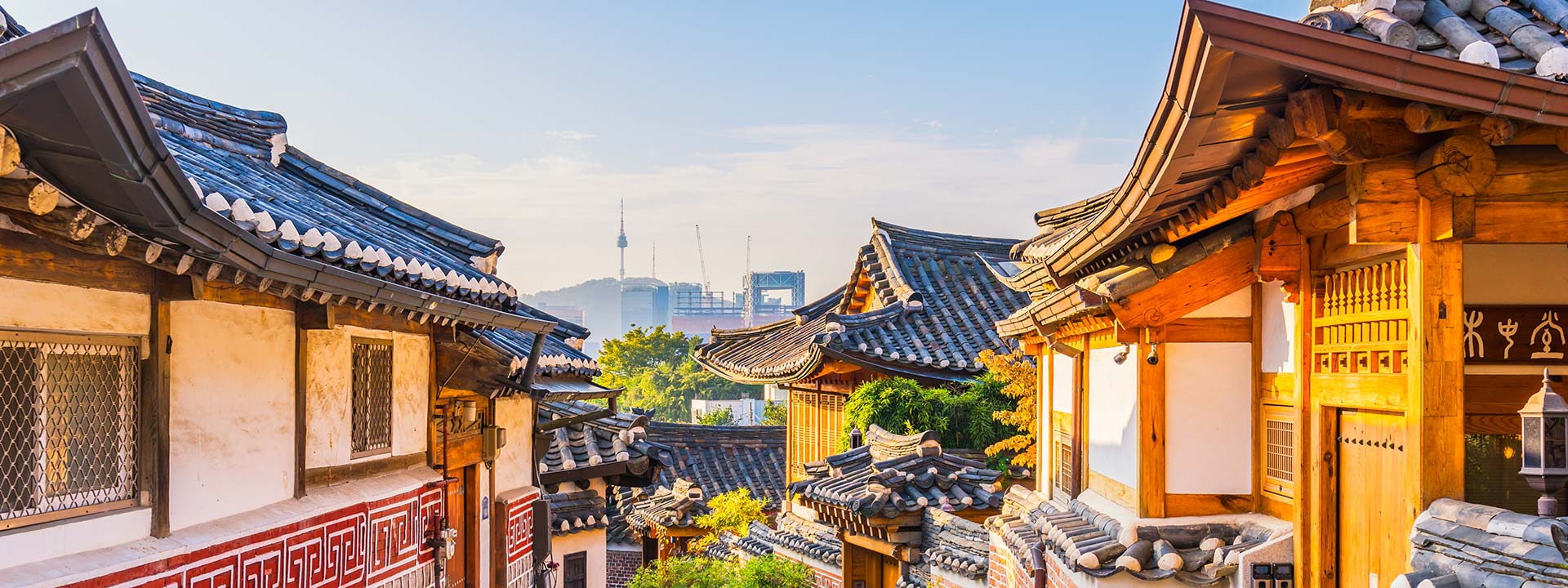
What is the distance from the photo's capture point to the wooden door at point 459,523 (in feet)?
41.8

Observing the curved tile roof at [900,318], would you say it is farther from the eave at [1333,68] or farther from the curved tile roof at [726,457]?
the eave at [1333,68]

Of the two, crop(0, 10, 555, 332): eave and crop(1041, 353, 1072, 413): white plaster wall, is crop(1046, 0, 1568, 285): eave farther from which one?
crop(1041, 353, 1072, 413): white plaster wall

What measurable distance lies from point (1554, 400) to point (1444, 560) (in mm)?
792

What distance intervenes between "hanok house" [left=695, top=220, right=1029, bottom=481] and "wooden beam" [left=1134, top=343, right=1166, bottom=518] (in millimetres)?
13609

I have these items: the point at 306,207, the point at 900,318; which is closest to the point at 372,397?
the point at 306,207

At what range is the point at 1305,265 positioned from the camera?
7395 mm

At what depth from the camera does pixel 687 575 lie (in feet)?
77.8

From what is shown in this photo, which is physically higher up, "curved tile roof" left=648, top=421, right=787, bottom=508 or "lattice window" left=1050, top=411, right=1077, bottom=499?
"lattice window" left=1050, top=411, right=1077, bottom=499

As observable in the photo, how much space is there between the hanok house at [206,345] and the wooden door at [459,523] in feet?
1.75

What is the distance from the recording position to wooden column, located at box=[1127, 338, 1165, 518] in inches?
350

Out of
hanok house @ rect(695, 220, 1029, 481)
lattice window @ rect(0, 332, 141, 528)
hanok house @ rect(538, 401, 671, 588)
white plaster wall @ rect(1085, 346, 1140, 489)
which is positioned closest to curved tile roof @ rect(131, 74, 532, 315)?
lattice window @ rect(0, 332, 141, 528)

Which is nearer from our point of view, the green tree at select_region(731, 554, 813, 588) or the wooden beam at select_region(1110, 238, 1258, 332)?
the wooden beam at select_region(1110, 238, 1258, 332)

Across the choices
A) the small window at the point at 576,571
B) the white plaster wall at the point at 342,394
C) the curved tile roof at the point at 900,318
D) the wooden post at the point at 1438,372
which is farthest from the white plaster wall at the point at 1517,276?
the small window at the point at 576,571

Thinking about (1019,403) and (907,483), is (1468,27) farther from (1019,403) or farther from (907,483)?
(1019,403)
